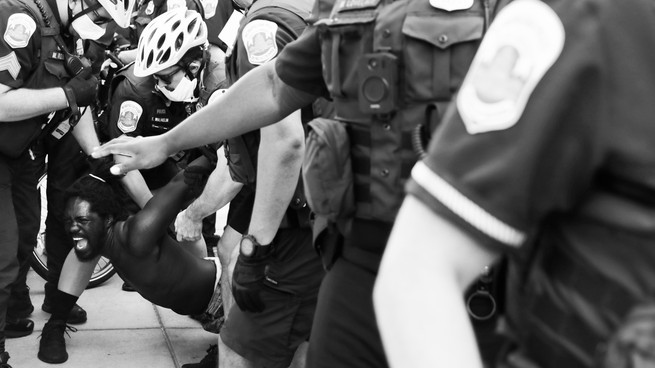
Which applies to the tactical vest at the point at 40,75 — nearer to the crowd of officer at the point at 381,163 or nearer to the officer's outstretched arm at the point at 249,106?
the crowd of officer at the point at 381,163

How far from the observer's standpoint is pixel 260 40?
3.76 metres

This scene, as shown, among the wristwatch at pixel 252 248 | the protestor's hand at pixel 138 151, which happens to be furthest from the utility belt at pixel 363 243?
the wristwatch at pixel 252 248

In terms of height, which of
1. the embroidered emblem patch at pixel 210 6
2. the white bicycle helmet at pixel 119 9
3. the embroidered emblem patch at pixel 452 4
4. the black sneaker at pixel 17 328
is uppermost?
the embroidered emblem patch at pixel 452 4

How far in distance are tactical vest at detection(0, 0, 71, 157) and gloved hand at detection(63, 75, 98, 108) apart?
57mm

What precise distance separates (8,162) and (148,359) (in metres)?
1.31

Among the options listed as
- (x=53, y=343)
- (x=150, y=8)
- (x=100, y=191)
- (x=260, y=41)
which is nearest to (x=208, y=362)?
(x=53, y=343)

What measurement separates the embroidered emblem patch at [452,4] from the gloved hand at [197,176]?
2.84 m

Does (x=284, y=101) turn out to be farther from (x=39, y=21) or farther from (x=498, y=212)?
(x=39, y=21)

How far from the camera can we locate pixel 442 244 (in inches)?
46.2

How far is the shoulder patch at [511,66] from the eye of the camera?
117 cm

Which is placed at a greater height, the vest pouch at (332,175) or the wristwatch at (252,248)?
the vest pouch at (332,175)

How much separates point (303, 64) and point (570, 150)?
1.55 metres

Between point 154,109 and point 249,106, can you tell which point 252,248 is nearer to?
point 249,106

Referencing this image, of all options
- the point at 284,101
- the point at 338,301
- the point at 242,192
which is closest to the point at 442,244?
the point at 338,301
